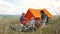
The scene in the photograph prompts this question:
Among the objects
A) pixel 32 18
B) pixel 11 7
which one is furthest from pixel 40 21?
pixel 11 7

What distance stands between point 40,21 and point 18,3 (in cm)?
29

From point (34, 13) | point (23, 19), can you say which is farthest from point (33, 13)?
point (23, 19)

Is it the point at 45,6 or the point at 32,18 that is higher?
the point at 45,6

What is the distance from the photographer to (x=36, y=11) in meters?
1.35

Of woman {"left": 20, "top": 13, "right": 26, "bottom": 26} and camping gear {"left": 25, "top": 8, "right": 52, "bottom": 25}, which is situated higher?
camping gear {"left": 25, "top": 8, "right": 52, "bottom": 25}

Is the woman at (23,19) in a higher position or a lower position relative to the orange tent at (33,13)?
lower

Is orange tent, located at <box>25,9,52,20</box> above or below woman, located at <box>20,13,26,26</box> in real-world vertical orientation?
above

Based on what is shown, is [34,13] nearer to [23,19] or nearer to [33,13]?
[33,13]

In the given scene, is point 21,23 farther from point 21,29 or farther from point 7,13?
point 7,13

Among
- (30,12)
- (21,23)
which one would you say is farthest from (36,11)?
(21,23)

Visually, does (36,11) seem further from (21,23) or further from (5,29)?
(5,29)

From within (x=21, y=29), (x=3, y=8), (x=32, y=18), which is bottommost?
(x=21, y=29)

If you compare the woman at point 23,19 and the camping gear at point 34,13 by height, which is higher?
the camping gear at point 34,13

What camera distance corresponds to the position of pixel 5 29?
4.33ft
